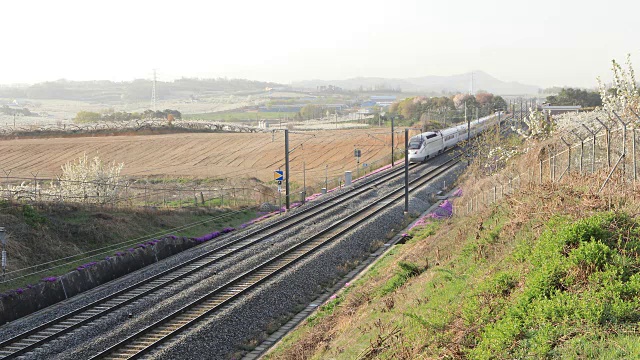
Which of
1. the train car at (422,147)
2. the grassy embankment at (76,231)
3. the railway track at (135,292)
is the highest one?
the train car at (422,147)

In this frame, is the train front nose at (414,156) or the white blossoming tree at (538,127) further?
the train front nose at (414,156)

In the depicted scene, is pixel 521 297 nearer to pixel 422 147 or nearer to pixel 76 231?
pixel 76 231

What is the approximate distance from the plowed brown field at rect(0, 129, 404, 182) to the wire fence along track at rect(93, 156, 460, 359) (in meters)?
33.7

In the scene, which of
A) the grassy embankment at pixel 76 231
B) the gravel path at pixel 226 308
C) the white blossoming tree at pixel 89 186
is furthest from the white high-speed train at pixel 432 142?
the white blossoming tree at pixel 89 186

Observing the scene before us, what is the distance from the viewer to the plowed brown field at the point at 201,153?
78.9 meters

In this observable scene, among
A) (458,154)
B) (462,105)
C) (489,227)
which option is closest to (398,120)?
(462,105)

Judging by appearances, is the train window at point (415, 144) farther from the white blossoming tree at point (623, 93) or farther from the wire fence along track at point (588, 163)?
the white blossoming tree at point (623, 93)

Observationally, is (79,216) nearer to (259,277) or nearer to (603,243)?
(259,277)

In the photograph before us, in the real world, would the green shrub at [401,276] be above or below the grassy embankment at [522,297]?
below

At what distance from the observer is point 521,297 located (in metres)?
12.2

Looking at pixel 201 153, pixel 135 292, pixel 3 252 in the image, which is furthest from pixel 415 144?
pixel 3 252

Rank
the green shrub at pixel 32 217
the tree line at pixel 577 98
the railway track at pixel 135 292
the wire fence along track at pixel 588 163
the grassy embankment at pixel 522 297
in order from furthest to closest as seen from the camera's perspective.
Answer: the tree line at pixel 577 98 < the green shrub at pixel 32 217 < the railway track at pixel 135 292 < the wire fence along track at pixel 588 163 < the grassy embankment at pixel 522 297

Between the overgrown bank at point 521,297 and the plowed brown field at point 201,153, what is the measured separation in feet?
169

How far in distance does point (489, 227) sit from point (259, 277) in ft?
35.5
